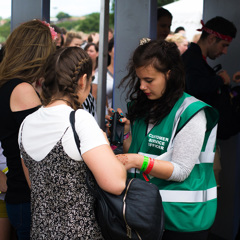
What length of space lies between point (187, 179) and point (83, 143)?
2.12ft

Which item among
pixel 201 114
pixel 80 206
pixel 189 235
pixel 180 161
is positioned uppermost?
pixel 201 114

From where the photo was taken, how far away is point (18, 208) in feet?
6.97

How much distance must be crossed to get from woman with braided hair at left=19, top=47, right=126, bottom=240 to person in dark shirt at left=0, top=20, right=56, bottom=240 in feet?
1.08

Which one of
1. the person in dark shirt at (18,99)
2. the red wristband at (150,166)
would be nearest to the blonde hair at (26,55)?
the person in dark shirt at (18,99)

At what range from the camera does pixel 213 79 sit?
327 cm

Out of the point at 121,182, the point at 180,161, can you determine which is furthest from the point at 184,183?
the point at 121,182

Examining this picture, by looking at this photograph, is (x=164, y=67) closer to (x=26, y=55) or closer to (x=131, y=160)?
(x=131, y=160)

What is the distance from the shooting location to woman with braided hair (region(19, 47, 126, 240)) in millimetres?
1546

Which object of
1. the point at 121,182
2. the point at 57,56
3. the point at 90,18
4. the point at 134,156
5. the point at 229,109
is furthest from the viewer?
the point at 90,18

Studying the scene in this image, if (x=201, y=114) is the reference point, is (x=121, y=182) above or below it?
below

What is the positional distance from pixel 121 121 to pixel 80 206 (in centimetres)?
66

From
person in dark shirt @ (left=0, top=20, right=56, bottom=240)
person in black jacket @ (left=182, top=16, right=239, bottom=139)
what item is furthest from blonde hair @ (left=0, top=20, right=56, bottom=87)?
person in black jacket @ (left=182, top=16, right=239, bottom=139)

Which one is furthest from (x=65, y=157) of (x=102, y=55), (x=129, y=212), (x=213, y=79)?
(x=213, y=79)

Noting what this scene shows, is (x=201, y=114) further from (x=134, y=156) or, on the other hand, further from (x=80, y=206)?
(x=80, y=206)
